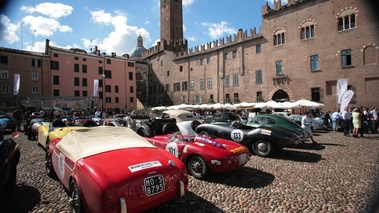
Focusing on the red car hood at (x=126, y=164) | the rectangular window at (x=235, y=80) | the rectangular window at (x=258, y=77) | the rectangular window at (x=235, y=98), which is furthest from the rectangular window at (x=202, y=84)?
the red car hood at (x=126, y=164)

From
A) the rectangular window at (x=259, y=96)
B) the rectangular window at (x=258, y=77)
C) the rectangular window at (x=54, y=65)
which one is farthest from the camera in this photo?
the rectangular window at (x=54, y=65)

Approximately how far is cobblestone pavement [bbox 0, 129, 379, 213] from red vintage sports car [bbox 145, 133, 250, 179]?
339 mm

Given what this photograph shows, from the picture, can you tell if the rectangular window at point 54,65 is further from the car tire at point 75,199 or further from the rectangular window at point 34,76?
the car tire at point 75,199

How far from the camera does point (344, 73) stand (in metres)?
27.6

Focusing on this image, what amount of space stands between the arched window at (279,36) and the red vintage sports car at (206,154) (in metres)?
31.5

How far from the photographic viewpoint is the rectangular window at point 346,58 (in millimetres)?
27359

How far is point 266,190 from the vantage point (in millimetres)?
4707

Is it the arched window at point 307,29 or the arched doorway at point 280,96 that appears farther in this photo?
the arched doorway at point 280,96

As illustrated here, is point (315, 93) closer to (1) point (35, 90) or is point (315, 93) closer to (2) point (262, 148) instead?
(2) point (262, 148)

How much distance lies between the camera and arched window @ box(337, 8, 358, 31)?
2663cm

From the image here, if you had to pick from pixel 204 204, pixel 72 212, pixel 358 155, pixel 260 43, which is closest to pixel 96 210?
pixel 72 212

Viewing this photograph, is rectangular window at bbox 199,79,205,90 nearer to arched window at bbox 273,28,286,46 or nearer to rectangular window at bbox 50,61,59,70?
arched window at bbox 273,28,286,46

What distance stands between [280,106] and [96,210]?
806 inches

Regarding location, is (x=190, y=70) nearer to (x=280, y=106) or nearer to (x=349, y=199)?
(x=280, y=106)
